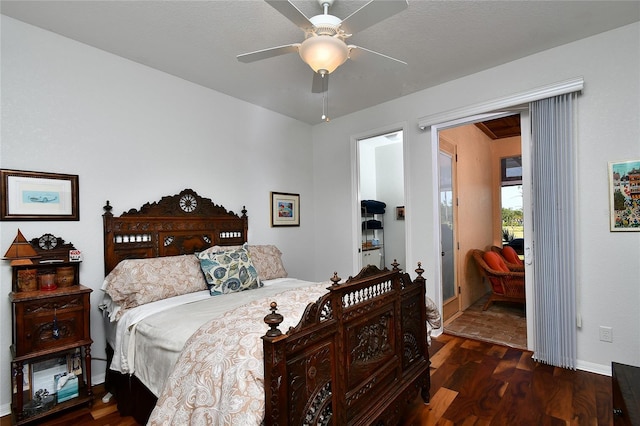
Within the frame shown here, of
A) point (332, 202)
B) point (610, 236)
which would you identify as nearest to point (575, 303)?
point (610, 236)

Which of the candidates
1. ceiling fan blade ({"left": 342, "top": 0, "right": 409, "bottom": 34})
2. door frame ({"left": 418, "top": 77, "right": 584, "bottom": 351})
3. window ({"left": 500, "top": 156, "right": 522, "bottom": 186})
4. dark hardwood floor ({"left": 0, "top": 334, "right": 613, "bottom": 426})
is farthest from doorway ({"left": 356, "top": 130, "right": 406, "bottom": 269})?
ceiling fan blade ({"left": 342, "top": 0, "right": 409, "bottom": 34})

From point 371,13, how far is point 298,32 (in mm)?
956

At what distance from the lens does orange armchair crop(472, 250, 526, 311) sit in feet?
13.3

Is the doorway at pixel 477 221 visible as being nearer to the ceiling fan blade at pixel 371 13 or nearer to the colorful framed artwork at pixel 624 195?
the colorful framed artwork at pixel 624 195

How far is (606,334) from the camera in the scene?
99.1 inches

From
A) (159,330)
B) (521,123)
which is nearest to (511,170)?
(521,123)

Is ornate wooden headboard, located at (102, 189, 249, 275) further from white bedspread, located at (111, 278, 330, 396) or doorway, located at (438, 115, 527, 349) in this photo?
doorway, located at (438, 115, 527, 349)

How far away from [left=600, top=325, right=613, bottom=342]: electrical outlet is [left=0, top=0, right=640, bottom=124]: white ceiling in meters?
2.43

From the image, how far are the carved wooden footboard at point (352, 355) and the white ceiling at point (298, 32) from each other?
75.0 inches

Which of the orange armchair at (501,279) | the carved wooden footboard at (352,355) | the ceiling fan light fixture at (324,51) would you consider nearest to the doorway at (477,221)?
the orange armchair at (501,279)

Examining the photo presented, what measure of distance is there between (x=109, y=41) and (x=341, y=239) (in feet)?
10.7

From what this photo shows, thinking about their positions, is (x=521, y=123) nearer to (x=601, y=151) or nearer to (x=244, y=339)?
(x=601, y=151)

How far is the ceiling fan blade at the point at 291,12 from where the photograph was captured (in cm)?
156

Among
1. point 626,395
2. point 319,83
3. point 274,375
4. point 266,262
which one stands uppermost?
point 319,83
